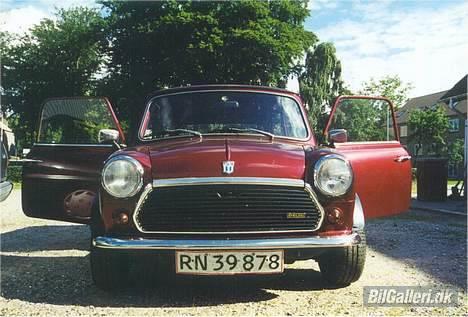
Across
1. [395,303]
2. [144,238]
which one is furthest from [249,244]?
[395,303]

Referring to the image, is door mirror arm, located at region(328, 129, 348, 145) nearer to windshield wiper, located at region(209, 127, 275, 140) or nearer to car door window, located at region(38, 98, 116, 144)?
windshield wiper, located at region(209, 127, 275, 140)

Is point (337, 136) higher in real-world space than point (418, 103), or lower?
lower

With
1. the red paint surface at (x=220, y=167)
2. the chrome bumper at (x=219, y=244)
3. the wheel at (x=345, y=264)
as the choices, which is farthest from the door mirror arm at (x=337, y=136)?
the chrome bumper at (x=219, y=244)

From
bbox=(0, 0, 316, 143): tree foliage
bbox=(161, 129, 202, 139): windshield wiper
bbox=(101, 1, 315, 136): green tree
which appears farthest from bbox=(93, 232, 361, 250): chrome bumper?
bbox=(101, 1, 315, 136): green tree

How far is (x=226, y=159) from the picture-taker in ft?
11.6

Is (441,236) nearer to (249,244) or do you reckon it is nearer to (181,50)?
(249,244)

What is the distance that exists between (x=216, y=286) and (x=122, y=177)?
127 centimetres

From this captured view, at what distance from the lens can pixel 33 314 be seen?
3436mm

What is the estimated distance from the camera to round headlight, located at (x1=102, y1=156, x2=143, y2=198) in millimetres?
3510

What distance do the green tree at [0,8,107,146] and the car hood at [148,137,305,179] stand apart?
31354 mm

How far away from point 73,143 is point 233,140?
2.20 metres

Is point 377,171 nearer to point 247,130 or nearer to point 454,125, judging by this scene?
point 247,130

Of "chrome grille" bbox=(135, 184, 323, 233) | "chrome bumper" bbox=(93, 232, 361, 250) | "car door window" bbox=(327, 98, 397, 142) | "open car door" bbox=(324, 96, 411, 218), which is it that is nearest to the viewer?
"chrome bumper" bbox=(93, 232, 361, 250)

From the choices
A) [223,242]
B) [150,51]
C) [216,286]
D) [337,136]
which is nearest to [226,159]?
[223,242]
